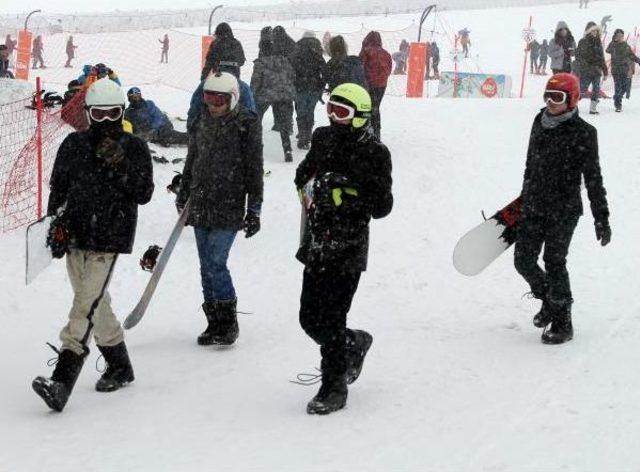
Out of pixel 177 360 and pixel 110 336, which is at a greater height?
pixel 110 336

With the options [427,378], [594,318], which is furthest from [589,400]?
[594,318]

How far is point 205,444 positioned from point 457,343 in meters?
2.53

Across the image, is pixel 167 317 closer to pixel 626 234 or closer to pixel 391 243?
pixel 391 243

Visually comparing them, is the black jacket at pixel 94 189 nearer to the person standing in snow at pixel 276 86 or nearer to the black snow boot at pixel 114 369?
the black snow boot at pixel 114 369

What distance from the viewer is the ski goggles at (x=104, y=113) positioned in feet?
16.5

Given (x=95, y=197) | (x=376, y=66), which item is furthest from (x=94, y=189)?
(x=376, y=66)

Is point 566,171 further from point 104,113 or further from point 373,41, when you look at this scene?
point 373,41

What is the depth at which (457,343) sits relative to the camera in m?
6.51

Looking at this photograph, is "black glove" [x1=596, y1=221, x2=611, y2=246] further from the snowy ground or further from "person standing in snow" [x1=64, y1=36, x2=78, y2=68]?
"person standing in snow" [x1=64, y1=36, x2=78, y2=68]

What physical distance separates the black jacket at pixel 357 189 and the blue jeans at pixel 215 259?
1323 mm

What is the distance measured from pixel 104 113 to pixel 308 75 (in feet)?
28.0

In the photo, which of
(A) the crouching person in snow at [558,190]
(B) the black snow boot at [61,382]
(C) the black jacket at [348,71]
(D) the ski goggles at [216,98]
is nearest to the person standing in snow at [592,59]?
(C) the black jacket at [348,71]

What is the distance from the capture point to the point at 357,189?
482 cm

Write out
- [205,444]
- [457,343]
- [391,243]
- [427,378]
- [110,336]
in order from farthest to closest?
[391,243] < [457,343] < [427,378] < [110,336] < [205,444]
